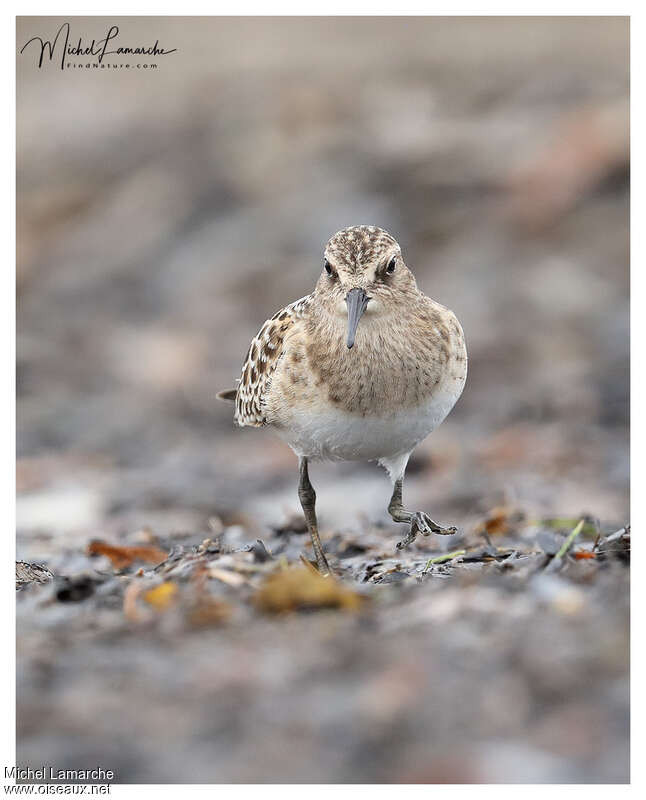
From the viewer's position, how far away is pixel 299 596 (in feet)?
15.2

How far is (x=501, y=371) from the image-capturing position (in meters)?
11.8

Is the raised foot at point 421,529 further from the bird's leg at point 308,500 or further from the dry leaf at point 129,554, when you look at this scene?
the dry leaf at point 129,554

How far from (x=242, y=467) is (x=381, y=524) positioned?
2.84 m

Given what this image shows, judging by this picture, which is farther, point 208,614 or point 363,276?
point 363,276

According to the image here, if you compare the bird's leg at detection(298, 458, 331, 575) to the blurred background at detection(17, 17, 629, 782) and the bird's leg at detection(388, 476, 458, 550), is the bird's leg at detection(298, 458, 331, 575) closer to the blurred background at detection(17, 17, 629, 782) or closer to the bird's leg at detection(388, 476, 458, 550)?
the bird's leg at detection(388, 476, 458, 550)

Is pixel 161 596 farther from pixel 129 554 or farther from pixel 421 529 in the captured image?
pixel 129 554

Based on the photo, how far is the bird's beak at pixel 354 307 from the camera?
561 centimetres

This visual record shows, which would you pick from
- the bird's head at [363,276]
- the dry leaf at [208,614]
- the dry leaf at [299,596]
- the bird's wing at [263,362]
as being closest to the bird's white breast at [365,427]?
the bird's wing at [263,362]

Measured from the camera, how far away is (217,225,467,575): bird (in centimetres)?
587

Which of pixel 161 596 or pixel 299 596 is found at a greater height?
pixel 161 596

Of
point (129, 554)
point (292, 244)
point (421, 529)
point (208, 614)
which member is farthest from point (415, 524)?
point (292, 244)

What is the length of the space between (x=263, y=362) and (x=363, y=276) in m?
1.06

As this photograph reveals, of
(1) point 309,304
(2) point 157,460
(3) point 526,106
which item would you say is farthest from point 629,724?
(3) point 526,106

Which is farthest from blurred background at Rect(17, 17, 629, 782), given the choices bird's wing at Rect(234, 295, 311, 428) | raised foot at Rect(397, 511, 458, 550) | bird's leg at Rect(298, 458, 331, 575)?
raised foot at Rect(397, 511, 458, 550)
